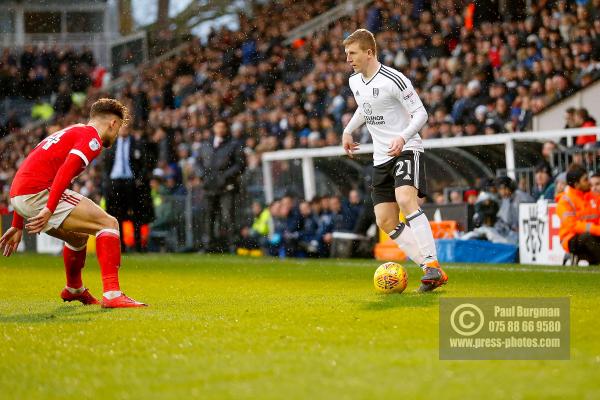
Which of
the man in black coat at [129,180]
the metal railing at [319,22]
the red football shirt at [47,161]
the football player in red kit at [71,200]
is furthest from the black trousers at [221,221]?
the red football shirt at [47,161]

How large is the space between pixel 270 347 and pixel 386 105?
3.89 metres

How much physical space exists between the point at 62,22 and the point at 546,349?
40900mm

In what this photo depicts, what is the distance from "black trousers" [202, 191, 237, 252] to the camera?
20.8m

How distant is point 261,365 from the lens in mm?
5477

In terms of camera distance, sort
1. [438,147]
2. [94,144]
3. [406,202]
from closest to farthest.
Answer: [94,144]
[406,202]
[438,147]

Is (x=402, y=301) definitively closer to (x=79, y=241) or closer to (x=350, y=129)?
(x=350, y=129)

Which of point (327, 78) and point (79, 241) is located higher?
point (327, 78)

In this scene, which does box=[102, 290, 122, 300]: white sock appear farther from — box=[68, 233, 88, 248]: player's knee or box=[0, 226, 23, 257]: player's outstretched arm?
box=[0, 226, 23, 257]: player's outstretched arm

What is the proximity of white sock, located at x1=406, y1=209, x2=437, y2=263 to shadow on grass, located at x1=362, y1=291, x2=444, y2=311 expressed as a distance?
0.35 meters

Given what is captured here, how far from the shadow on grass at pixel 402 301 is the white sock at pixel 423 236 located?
349 mm

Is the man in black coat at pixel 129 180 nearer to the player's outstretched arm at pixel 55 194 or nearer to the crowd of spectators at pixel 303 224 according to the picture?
the crowd of spectators at pixel 303 224

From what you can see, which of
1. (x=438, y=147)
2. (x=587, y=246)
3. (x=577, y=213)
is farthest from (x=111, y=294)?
(x=438, y=147)

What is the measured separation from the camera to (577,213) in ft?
45.8

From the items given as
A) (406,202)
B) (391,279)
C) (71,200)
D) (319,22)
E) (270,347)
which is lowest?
(270,347)
